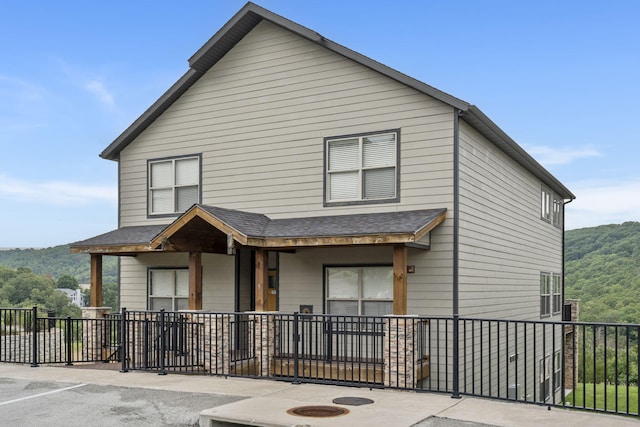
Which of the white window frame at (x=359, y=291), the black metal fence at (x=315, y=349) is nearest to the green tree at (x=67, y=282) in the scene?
the black metal fence at (x=315, y=349)

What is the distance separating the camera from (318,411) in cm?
876

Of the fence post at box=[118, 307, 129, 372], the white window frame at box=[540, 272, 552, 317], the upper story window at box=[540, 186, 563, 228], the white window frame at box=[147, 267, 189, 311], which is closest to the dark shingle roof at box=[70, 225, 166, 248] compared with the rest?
the white window frame at box=[147, 267, 189, 311]

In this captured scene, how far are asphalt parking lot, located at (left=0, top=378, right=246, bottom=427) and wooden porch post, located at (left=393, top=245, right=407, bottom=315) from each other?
12.5ft

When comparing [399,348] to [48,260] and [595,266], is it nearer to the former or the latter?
[595,266]

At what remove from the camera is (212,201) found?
55.0 feet

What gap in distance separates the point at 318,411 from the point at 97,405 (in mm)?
3588

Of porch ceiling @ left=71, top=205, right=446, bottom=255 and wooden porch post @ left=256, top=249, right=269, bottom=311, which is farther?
wooden porch post @ left=256, top=249, right=269, bottom=311

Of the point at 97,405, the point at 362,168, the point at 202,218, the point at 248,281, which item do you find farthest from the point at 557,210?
the point at 97,405

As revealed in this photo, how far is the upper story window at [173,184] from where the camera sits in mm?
17188

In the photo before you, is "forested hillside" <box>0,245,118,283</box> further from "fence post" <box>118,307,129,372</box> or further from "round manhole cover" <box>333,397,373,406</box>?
"round manhole cover" <box>333,397,373,406</box>

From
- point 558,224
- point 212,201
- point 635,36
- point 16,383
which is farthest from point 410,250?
point 635,36

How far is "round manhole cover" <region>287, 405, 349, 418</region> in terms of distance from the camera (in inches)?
335

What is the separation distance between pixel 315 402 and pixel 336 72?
329 inches

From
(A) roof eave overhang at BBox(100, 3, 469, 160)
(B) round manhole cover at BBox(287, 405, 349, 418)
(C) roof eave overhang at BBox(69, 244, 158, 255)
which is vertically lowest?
(B) round manhole cover at BBox(287, 405, 349, 418)
